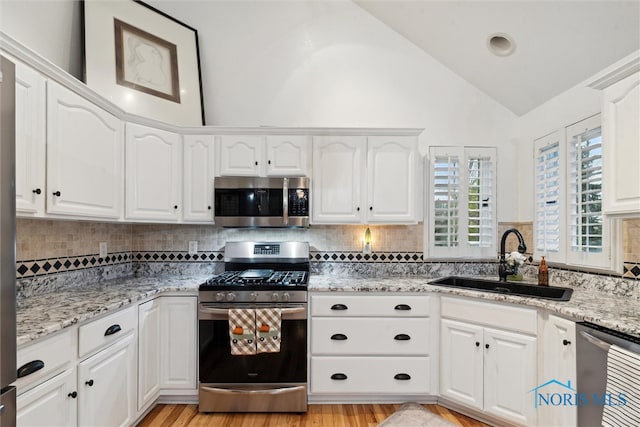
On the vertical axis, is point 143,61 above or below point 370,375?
above

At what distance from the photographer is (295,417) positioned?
2309 mm

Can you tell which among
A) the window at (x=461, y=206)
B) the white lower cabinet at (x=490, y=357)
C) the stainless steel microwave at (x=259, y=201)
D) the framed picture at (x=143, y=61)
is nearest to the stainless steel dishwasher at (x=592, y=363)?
the white lower cabinet at (x=490, y=357)

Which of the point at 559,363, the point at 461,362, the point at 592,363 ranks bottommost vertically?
the point at 461,362

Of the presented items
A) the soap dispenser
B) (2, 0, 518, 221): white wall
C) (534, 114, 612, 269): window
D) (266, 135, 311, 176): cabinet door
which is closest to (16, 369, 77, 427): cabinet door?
(266, 135, 311, 176): cabinet door

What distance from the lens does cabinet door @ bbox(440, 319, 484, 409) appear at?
2.21m

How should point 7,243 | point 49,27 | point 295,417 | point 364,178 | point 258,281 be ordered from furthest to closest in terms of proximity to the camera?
point 364,178
point 258,281
point 295,417
point 49,27
point 7,243

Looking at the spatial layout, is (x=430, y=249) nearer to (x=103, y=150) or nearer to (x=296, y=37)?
(x=296, y=37)

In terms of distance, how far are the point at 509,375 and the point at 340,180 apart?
184cm

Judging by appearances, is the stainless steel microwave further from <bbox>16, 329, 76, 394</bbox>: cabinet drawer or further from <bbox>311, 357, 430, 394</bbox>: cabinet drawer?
<bbox>16, 329, 76, 394</bbox>: cabinet drawer

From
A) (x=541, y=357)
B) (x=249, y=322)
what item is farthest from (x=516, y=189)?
(x=249, y=322)

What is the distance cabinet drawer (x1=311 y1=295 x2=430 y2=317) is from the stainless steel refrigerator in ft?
5.57

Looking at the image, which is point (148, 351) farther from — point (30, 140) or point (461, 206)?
point (461, 206)

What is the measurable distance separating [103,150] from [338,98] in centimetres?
202

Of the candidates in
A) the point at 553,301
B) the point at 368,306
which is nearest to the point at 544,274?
the point at 553,301
